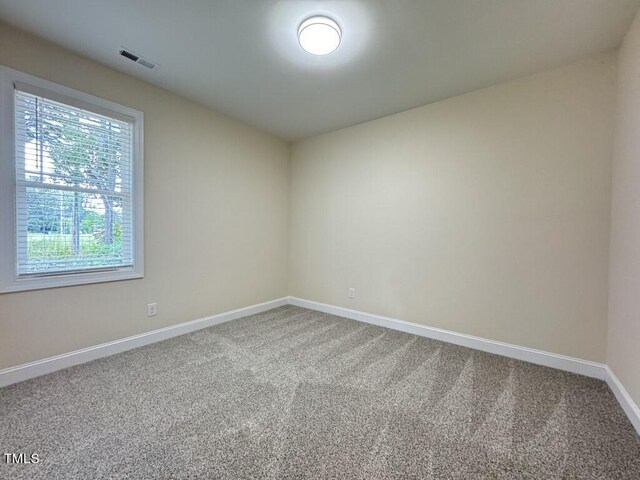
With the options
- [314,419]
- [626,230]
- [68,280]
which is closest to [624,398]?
[626,230]

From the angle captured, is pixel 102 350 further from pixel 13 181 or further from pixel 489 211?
pixel 489 211

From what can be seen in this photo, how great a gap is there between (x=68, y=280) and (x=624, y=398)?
4.18 meters

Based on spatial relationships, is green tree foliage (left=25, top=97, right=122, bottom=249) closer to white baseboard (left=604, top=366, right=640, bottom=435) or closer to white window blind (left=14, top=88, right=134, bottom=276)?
white window blind (left=14, top=88, right=134, bottom=276)

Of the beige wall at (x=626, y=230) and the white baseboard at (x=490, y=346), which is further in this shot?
the white baseboard at (x=490, y=346)

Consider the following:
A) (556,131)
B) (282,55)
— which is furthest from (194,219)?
(556,131)

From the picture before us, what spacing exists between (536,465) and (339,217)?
294 cm

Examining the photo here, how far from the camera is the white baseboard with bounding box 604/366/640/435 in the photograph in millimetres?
1646

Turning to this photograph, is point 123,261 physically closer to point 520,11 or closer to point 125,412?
point 125,412

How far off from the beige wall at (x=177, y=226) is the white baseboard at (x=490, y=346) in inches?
57.7

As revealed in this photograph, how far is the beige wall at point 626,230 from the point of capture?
175 cm

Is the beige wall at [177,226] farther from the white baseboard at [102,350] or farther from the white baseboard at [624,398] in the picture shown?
the white baseboard at [624,398]

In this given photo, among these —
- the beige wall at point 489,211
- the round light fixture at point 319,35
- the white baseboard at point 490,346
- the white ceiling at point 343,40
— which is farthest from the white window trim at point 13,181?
the white baseboard at point 490,346

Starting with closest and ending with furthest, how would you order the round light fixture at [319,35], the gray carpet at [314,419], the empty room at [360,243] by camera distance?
the gray carpet at [314,419] < the empty room at [360,243] < the round light fixture at [319,35]

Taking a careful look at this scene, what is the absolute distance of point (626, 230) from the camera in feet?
6.20
